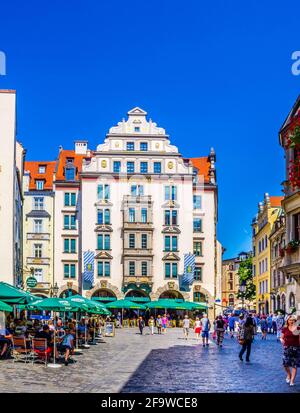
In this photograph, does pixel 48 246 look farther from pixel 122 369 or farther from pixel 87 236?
pixel 122 369

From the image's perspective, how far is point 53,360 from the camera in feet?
91.6

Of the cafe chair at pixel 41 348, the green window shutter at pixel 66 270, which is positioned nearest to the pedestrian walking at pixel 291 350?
the cafe chair at pixel 41 348

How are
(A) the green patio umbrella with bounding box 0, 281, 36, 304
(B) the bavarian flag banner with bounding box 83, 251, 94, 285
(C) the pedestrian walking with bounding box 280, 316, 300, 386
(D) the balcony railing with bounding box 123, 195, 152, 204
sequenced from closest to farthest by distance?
(C) the pedestrian walking with bounding box 280, 316, 300, 386 < (A) the green patio umbrella with bounding box 0, 281, 36, 304 < (B) the bavarian flag banner with bounding box 83, 251, 94, 285 < (D) the balcony railing with bounding box 123, 195, 152, 204

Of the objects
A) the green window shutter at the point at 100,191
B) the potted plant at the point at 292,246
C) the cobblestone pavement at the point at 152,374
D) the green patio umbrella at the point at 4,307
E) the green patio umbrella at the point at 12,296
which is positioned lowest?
the cobblestone pavement at the point at 152,374

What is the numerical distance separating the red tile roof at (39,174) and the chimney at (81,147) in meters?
3.52

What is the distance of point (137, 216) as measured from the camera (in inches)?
3406

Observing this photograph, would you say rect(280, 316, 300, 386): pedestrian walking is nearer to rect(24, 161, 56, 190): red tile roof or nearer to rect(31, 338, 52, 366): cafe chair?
rect(31, 338, 52, 366): cafe chair

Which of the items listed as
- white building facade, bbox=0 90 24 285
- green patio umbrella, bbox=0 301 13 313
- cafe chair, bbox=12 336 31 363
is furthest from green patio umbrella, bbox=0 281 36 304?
white building facade, bbox=0 90 24 285

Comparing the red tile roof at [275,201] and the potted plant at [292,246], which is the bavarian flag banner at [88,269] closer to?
the red tile roof at [275,201]

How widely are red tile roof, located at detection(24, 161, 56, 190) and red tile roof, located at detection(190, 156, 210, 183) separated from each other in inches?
679

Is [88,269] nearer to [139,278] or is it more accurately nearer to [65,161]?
[139,278]

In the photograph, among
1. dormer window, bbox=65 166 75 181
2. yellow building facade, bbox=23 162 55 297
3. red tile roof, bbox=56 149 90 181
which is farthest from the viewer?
red tile roof, bbox=56 149 90 181

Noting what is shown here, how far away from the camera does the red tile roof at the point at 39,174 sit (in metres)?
92.9

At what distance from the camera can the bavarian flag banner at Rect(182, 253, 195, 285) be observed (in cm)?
8688
